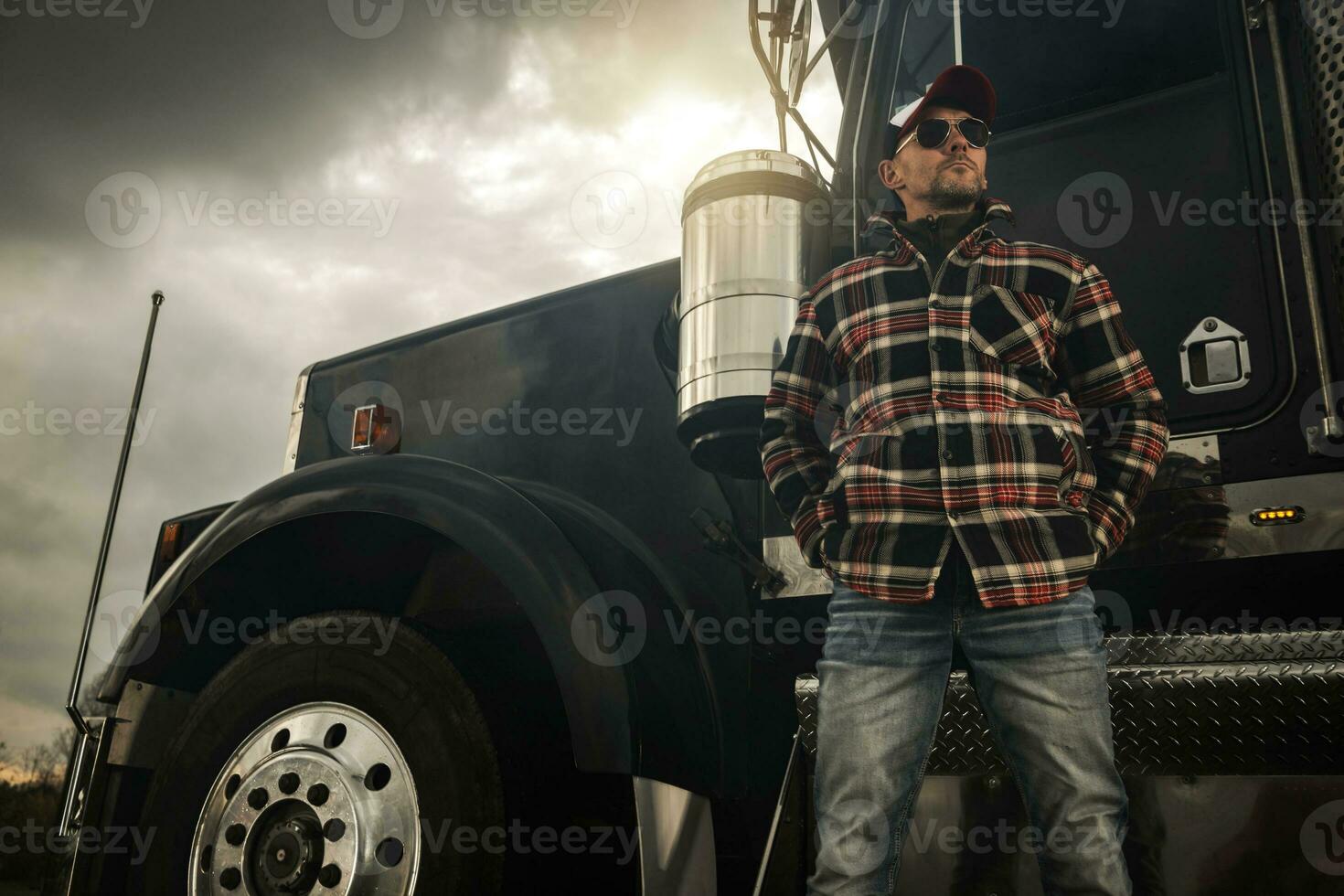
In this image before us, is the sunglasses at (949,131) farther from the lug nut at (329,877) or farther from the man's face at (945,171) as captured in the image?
the lug nut at (329,877)

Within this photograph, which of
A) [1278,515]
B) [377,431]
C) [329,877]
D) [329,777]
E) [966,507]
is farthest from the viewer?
[377,431]

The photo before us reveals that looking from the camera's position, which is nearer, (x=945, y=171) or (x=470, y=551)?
(x=945, y=171)

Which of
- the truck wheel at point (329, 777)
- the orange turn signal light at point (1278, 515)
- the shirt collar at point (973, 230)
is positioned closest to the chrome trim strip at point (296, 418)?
the truck wheel at point (329, 777)

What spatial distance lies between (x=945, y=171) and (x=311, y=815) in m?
1.91

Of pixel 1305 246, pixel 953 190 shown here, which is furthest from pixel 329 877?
pixel 1305 246

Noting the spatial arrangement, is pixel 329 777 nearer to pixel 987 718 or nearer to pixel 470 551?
pixel 470 551

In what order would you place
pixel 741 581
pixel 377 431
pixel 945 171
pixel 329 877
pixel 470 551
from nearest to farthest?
1. pixel 945 171
2. pixel 329 877
3. pixel 470 551
4. pixel 741 581
5. pixel 377 431

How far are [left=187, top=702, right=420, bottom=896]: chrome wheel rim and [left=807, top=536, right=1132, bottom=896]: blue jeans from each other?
0.96 m

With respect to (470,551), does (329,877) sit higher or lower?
lower

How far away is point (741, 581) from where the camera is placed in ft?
8.36

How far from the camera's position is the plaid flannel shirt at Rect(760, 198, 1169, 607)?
1.81m

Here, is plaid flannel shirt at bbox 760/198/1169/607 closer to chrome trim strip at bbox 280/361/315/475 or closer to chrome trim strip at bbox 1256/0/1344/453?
chrome trim strip at bbox 1256/0/1344/453

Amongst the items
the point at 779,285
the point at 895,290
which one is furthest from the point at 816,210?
the point at 895,290

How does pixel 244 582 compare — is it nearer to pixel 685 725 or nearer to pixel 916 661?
pixel 685 725
